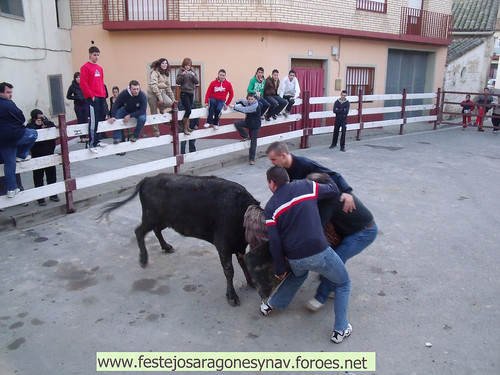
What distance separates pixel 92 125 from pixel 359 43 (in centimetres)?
1177

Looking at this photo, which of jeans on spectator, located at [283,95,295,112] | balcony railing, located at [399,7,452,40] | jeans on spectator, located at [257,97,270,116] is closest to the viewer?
jeans on spectator, located at [257,97,270,116]

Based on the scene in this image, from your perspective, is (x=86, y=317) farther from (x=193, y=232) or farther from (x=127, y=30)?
(x=127, y=30)

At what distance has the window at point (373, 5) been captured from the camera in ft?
53.1

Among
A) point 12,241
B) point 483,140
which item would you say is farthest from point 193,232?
point 483,140

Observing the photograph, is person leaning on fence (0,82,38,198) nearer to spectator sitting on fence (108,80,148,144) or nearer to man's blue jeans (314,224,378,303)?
spectator sitting on fence (108,80,148,144)

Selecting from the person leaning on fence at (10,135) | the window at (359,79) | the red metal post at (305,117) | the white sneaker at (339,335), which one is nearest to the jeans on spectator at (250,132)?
the red metal post at (305,117)

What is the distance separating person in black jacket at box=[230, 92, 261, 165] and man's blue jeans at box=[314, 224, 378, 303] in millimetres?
6077

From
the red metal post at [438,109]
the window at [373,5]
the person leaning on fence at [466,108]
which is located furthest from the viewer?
the red metal post at [438,109]

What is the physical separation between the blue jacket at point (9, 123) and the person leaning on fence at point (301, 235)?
4.11 meters

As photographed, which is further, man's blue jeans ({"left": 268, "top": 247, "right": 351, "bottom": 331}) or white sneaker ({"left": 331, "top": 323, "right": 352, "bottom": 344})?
white sneaker ({"left": 331, "top": 323, "right": 352, "bottom": 344})

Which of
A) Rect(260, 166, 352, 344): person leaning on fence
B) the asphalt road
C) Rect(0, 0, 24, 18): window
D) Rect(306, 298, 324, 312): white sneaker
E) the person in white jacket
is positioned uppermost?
Rect(0, 0, 24, 18): window

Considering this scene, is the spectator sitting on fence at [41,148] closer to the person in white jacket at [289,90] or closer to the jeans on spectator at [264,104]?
the jeans on spectator at [264,104]

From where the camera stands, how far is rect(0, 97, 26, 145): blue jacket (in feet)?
20.1

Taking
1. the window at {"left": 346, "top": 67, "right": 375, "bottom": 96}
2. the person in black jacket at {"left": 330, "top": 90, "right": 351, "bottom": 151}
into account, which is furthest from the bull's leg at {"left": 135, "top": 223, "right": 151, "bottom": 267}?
the window at {"left": 346, "top": 67, "right": 375, "bottom": 96}
